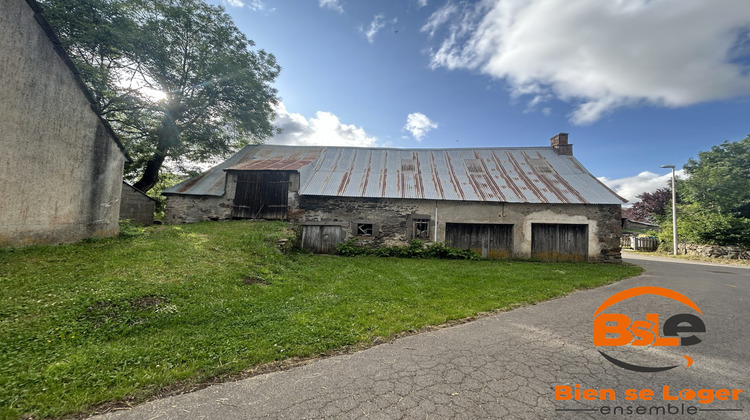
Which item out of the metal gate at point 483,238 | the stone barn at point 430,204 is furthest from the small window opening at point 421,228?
the metal gate at point 483,238

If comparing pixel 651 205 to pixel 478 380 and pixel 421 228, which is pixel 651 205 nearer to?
pixel 421 228

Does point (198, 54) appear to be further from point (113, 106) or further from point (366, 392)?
point (366, 392)

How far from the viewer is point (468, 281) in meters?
7.64

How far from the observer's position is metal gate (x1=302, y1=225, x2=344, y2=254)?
41.5 feet

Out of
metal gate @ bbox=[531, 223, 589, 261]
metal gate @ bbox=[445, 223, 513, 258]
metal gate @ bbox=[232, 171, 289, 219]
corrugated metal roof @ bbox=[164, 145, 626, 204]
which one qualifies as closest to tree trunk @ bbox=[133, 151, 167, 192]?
corrugated metal roof @ bbox=[164, 145, 626, 204]

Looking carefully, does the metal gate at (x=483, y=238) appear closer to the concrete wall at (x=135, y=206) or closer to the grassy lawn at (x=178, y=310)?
the grassy lawn at (x=178, y=310)

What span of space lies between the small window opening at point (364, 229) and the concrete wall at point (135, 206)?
1174cm

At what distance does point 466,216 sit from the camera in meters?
12.9

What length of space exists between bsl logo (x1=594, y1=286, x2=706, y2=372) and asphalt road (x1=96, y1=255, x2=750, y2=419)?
0.41 ft

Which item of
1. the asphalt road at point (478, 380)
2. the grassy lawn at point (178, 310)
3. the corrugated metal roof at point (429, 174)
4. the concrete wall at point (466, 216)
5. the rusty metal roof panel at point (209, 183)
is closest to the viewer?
the asphalt road at point (478, 380)

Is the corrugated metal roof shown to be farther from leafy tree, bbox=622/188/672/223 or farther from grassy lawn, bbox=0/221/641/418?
leafy tree, bbox=622/188/672/223

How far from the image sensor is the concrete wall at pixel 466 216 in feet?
40.9

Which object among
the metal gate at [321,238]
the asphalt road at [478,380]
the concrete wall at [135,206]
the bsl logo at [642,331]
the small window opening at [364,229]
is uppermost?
the concrete wall at [135,206]

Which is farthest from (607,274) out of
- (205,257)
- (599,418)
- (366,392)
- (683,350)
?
(205,257)
